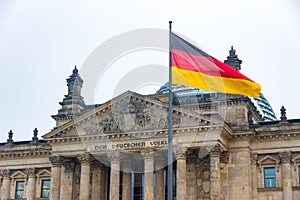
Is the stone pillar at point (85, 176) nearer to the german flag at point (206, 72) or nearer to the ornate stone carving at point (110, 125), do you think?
the ornate stone carving at point (110, 125)

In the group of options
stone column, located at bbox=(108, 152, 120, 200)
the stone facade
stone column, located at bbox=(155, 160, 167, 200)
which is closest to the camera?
the stone facade

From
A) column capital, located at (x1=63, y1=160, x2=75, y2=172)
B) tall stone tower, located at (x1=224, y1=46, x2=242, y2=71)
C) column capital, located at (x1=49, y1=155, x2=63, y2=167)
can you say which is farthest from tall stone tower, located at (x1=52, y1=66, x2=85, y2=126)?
tall stone tower, located at (x1=224, y1=46, x2=242, y2=71)

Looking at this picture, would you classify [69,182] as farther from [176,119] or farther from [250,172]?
[250,172]

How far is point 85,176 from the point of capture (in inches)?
1955

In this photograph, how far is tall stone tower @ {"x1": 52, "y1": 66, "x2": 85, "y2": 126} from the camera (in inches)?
2254

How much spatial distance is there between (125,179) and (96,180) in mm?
3030

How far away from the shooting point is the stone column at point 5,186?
58969mm

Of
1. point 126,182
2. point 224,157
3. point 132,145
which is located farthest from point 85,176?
point 224,157

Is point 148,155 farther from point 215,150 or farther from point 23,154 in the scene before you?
point 23,154

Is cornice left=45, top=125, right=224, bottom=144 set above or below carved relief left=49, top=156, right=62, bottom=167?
above

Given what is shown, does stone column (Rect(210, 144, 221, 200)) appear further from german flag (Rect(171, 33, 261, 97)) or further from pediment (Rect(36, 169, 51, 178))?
pediment (Rect(36, 169, 51, 178))

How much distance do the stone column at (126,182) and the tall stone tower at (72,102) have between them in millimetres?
8517

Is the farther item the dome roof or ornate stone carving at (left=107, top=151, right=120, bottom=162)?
the dome roof

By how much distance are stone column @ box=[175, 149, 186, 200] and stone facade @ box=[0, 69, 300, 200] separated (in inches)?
3.2
